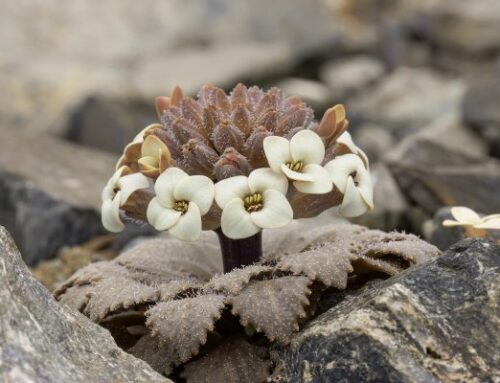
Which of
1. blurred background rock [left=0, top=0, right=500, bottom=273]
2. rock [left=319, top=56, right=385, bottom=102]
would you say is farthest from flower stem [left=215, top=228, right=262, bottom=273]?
rock [left=319, top=56, right=385, bottom=102]

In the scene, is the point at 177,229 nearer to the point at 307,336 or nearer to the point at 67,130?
the point at 307,336

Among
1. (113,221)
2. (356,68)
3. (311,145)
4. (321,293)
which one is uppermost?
(311,145)

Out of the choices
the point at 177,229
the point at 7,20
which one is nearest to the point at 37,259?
the point at 177,229

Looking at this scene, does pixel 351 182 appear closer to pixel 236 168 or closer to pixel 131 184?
pixel 236 168

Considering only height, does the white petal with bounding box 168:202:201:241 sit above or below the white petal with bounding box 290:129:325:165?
below

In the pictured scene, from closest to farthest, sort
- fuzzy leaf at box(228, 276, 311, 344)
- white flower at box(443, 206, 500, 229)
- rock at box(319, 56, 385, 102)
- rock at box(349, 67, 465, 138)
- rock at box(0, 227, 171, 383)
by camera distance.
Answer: rock at box(0, 227, 171, 383) < fuzzy leaf at box(228, 276, 311, 344) < white flower at box(443, 206, 500, 229) < rock at box(349, 67, 465, 138) < rock at box(319, 56, 385, 102)

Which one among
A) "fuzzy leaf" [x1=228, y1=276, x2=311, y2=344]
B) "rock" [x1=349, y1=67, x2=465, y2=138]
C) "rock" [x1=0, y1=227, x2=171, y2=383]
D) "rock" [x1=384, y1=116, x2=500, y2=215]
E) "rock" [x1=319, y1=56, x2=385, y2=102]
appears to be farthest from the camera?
"rock" [x1=319, y1=56, x2=385, y2=102]

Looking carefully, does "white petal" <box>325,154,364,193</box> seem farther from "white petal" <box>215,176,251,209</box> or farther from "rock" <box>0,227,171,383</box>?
"rock" <box>0,227,171,383</box>

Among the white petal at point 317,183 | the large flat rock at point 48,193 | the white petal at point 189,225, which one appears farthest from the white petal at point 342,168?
the large flat rock at point 48,193
